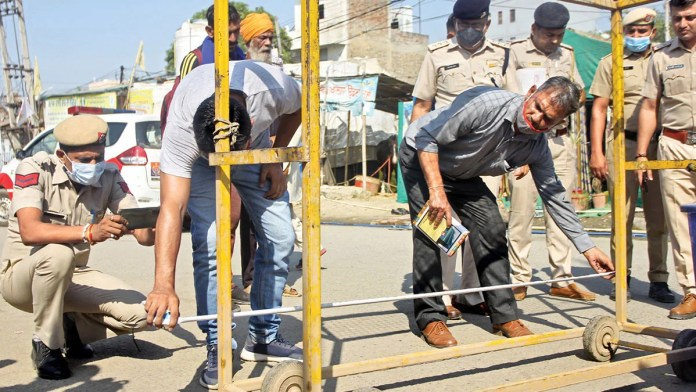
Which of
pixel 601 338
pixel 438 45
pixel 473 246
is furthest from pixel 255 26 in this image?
pixel 601 338

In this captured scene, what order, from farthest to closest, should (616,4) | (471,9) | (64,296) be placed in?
(471,9), (616,4), (64,296)

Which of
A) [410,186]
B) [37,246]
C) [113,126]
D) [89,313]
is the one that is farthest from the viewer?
[113,126]

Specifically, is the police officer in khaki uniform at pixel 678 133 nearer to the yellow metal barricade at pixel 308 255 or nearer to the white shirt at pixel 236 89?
the yellow metal barricade at pixel 308 255

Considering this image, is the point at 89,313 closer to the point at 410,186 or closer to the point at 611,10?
the point at 410,186

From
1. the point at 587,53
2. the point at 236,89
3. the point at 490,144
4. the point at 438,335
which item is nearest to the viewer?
the point at 236,89

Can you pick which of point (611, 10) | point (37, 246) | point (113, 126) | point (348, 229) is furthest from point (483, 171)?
point (113, 126)

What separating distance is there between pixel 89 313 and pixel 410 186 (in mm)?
2082

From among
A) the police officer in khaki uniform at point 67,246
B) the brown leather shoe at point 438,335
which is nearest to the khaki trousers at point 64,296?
the police officer in khaki uniform at point 67,246

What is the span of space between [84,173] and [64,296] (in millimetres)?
665

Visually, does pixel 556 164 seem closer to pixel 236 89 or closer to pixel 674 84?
pixel 674 84

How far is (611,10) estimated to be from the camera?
4.41 meters

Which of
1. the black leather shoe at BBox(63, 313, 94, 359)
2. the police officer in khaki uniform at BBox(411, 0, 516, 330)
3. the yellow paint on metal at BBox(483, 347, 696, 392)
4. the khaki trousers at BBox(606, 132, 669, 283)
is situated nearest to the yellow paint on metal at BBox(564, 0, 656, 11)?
the police officer in khaki uniform at BBox(411, 0, 516, 330)

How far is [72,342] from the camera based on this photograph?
414 centimetres

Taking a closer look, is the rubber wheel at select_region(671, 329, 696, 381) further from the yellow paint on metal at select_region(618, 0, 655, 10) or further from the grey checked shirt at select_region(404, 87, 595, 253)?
the yellow paint on metal at select_region(618, 0, 655, 10)
